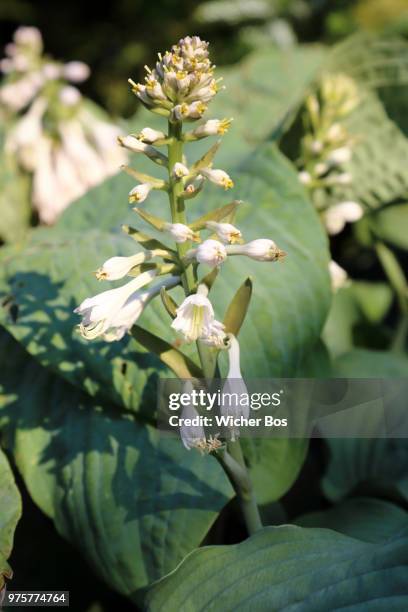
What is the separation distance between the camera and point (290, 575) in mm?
917

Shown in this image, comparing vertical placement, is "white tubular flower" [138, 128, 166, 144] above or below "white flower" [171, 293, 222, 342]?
above

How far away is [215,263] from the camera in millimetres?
880

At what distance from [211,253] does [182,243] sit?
0.26 ft

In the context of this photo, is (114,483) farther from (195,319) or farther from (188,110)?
(188,110)

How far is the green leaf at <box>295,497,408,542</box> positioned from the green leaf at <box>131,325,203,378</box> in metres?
0.53

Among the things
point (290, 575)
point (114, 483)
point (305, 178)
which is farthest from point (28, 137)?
point (290, 575)

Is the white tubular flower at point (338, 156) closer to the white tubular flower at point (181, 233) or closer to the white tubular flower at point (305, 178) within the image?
the white tubular flower at point (305, 178)

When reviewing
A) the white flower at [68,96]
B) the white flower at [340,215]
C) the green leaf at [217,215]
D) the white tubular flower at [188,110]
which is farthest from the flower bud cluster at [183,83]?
the white flower at [68,96]

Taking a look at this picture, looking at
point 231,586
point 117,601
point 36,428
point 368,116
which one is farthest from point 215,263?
point 368,116

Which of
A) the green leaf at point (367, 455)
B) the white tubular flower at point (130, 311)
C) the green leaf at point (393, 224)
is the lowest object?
the green leaf at point (367, 455)

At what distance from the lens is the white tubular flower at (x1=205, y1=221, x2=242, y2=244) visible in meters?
0.89

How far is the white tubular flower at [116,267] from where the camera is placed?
0.91 metres

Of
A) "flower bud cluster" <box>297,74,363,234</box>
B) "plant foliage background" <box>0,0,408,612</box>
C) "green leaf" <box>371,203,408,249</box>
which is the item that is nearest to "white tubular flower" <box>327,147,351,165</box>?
"flower bud cluster" <box>297,74,363,234</box>

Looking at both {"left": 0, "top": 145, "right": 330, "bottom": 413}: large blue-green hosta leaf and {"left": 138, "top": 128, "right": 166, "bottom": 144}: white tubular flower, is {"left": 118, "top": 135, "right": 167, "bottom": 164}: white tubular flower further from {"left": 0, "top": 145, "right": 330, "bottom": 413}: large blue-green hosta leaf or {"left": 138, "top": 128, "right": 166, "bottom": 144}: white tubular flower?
{"left": 0, "top": 145, "right": 330, "bottom": 413}: large blue-green hosta leaf
